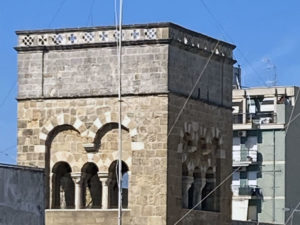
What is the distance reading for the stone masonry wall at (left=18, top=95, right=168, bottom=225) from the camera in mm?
38781

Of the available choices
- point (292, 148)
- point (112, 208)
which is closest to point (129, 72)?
point (112, 208)

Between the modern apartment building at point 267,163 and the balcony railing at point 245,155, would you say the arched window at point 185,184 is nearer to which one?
the modern apartment building at point 267,163

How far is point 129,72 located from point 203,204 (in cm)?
473

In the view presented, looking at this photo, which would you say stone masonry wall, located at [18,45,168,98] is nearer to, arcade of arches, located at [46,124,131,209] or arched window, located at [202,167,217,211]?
arcade of arches, located at [46,124,131,209]

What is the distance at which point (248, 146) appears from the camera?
2685 inches

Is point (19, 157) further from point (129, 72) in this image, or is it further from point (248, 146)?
point (248, 146)

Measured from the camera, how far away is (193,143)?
132 ft

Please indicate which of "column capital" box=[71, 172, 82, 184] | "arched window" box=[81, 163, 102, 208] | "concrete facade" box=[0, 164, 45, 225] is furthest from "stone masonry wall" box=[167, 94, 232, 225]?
"concrete facade" box=[0, 164, 45, 225]

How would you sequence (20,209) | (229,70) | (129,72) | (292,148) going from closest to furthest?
(20,209) < (129,72) < (229,70) < (292,148)

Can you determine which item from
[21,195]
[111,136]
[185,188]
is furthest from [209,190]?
[21,195]

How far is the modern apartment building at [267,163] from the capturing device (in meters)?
66.6

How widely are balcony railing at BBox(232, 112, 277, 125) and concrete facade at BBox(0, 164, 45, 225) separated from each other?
36.3 m

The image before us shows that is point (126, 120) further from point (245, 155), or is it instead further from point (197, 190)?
point (245, 155)

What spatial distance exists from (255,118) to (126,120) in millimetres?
30789
